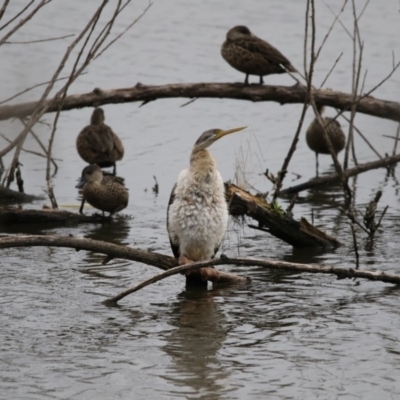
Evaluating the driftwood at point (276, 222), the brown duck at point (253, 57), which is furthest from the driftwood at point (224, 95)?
the driftwood at point (276, 222)

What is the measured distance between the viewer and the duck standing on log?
7.82 metres

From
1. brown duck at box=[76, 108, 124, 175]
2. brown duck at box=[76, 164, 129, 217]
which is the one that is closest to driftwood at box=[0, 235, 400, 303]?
brown duck at box=[76, 164, 129, 217]

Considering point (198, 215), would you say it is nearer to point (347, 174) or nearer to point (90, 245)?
point (90, 245)

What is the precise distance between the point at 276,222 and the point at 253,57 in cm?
331

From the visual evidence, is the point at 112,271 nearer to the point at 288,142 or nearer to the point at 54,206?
the point at 54,206

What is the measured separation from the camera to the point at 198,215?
782cm

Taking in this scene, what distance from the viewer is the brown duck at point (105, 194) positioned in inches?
421

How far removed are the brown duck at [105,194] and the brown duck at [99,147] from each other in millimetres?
1611

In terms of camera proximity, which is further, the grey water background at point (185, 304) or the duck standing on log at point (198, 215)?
the duck standing on log at point (198, 215)

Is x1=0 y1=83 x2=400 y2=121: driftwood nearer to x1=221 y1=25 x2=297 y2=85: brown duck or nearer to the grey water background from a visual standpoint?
Answer: x1=221 y1=25 x2=297 y2=85: brown duck

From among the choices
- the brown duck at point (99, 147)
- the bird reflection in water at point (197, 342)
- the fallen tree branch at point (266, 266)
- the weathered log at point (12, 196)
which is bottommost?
the bird reflection in water at point (197, 342)

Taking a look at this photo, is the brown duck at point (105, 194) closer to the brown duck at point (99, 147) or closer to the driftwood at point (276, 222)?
the brown duck at point (99, 147)

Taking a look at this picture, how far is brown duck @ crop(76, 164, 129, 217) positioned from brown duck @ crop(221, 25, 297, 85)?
6.52ft

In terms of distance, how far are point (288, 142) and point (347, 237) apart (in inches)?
179
